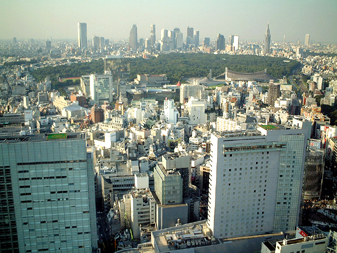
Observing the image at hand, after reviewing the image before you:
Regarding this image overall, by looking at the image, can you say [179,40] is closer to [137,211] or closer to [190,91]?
[190,91]

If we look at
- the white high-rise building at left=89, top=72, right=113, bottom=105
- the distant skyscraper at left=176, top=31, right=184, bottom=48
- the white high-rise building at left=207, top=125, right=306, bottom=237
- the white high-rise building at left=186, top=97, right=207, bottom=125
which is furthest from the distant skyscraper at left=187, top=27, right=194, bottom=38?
the white high-rise building at left=207, top=125, right=306, bottom=237

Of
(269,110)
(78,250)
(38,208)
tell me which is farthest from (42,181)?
(269,110)

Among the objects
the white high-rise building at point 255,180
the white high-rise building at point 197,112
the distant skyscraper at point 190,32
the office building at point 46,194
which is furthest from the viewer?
the distant skyscraper at point 190,32

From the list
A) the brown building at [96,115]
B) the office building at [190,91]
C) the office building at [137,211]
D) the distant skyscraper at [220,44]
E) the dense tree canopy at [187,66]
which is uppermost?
the distant skyscraper at [220,44]

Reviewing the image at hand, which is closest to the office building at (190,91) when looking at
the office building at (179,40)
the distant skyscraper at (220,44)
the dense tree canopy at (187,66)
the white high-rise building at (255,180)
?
the dense tree canopy at (187,66)

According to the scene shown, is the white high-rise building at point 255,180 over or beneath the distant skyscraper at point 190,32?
beneath

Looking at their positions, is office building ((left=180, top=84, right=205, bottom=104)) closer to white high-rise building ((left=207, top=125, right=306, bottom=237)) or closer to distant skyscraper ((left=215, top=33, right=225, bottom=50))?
white high-rise building ((left=207, top=125, right=306, bottom=237))

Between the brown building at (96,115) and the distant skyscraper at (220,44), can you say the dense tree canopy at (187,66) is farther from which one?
Result: the brown building at (96,115)
